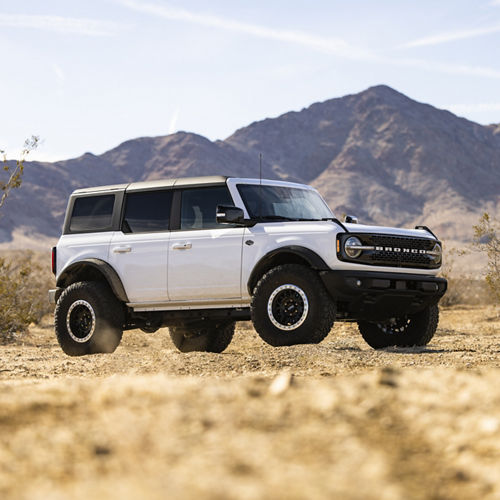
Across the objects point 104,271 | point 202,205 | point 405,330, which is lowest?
point 405,330

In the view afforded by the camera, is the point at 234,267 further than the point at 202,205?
No

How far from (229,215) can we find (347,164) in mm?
132873

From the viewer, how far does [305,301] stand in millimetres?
8773

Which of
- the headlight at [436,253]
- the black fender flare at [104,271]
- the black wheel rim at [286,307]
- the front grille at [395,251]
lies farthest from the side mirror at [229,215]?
the headlight at [436,253]

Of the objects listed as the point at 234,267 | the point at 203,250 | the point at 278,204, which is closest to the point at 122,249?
the point at 203,250

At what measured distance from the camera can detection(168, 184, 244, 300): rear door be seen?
9.43 m

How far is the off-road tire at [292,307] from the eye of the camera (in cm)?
873

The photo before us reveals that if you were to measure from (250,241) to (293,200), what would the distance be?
106 centimetres

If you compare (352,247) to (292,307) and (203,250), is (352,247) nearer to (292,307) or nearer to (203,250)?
(292,307)

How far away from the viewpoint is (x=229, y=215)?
9109 millimetres

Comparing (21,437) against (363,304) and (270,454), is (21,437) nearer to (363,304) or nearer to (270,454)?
(270,454)

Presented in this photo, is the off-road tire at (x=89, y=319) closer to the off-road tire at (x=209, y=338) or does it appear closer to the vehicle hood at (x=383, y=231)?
the off-road tire at (x=209, y=338)

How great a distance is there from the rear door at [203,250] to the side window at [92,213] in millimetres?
1157

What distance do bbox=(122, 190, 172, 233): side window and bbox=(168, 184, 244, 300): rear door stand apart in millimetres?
191
